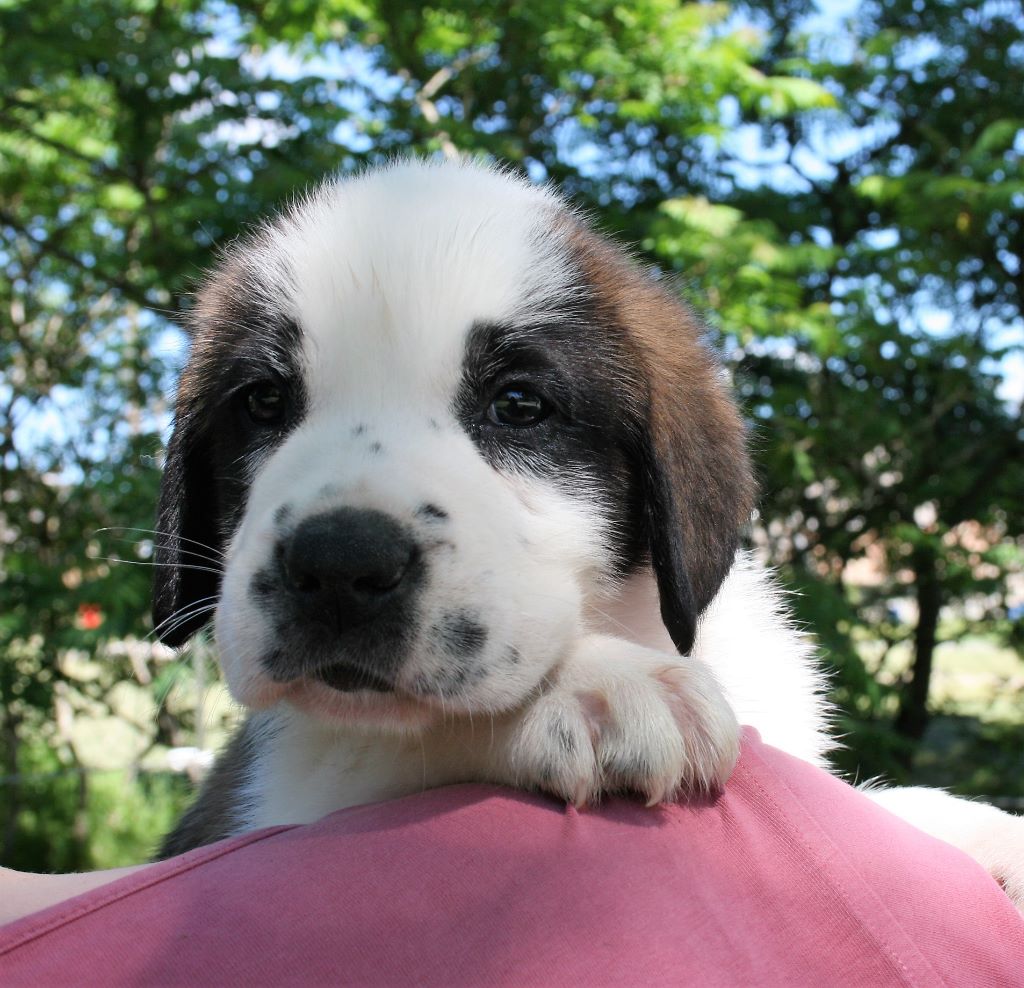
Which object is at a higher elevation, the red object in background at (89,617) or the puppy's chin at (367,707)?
the puppy's chin at (367,707)

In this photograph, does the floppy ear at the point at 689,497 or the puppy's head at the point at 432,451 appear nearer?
the puppy's head at the point at 432,451

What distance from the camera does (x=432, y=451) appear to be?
174cm

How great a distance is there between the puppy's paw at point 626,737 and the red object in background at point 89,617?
4.83 metres

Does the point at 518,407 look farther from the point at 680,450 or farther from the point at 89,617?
the point at 89,617

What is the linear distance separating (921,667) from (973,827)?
7.24 meters

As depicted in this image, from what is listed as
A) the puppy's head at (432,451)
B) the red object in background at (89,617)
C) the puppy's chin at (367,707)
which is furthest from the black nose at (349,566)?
the red object in background at (89,617)

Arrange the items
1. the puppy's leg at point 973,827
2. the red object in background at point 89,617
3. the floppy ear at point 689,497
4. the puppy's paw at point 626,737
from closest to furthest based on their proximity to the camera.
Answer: the puppy's paw at point 626,737 → the puppy's leg at point 973,827 → the floppy ear at point 689,497 → the red object in background at point 89,617

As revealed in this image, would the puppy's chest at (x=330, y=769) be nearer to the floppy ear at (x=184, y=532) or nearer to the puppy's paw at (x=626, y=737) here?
the puppy's paw at (x=626, y=737)

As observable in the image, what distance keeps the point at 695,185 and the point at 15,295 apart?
5.69m

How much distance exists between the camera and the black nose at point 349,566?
4.88ft

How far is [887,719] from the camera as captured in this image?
334 inches

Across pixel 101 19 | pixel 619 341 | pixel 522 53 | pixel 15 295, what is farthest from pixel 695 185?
pixel 619 341

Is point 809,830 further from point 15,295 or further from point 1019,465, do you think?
point 15,295

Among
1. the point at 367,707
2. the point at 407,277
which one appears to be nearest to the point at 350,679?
the point at 367,707
